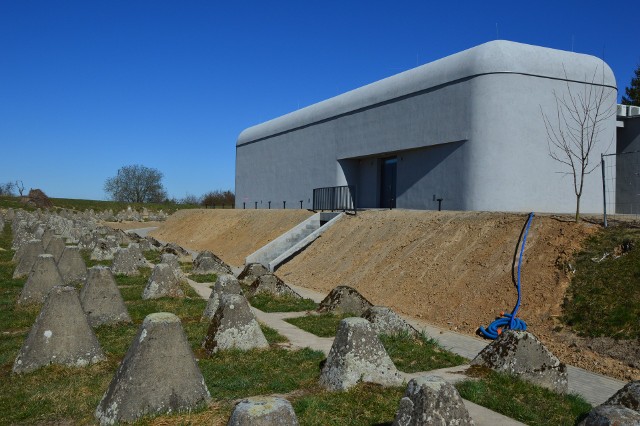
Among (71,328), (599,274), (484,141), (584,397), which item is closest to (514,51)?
(484,141)

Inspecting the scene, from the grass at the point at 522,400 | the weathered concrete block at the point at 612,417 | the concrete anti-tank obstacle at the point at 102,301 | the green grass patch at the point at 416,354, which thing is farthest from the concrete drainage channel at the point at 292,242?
the weathered concrete block at the point at 612,417

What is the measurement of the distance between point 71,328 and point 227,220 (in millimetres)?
30308

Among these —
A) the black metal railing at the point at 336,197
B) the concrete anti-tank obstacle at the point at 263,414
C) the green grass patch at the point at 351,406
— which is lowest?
the green grass patch at the point at 351,406

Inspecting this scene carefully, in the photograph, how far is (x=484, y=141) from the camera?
72.9ft

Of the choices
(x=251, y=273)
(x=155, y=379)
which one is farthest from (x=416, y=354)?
(x=251, y=273)

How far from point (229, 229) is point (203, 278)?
55.8 feet

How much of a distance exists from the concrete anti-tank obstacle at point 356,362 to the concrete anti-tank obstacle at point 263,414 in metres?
2.66

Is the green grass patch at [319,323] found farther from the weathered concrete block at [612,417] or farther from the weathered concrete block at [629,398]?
the weathered concrete block at [612,417]

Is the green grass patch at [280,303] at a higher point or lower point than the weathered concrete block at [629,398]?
lower

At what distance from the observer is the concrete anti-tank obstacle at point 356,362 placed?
22.9ft

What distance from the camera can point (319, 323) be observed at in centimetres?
1166

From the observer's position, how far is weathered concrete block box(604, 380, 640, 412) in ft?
19.3

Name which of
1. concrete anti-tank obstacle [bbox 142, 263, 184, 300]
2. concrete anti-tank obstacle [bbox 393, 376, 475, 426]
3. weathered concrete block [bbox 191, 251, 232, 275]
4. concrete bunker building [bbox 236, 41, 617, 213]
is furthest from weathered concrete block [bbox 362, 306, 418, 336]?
concrete bunker building [bbox 236, 41, 617, 213]

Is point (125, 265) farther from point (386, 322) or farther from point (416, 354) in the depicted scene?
point (416, 354)
